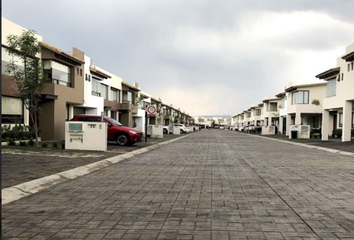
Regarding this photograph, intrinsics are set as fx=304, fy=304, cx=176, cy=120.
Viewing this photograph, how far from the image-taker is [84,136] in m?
15.2

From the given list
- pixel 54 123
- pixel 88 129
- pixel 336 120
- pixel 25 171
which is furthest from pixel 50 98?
pixel 336 120

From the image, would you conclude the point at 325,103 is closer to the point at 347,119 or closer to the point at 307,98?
the point at 347,119

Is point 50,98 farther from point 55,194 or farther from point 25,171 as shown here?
point 55,194

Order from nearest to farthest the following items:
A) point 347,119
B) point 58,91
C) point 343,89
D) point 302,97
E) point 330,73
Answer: point 58,91, point 347,119, point 343,89, point 330,73, point 302,97

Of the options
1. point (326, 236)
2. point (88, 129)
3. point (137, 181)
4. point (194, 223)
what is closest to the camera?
point (326, 236)

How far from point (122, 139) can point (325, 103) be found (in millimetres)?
20759

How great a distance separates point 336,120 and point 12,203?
46.8m

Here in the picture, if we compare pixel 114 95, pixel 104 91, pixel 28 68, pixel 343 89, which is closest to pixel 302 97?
pixel 343 89

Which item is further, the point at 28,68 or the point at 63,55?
the point at 63,55

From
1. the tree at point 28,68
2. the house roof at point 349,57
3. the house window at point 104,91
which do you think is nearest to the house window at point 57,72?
the tree at point 28,68

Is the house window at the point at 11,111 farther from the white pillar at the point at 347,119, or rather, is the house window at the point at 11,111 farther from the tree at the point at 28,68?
the white pillar at the point at 347,119

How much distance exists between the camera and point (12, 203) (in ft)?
19.0

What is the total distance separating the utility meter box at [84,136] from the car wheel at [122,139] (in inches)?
147

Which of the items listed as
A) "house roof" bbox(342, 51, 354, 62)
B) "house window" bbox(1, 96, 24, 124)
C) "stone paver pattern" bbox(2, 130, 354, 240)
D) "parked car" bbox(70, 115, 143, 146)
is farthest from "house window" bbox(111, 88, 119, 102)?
"stone paver pattern" bbox(2, 130, 354, 240)
